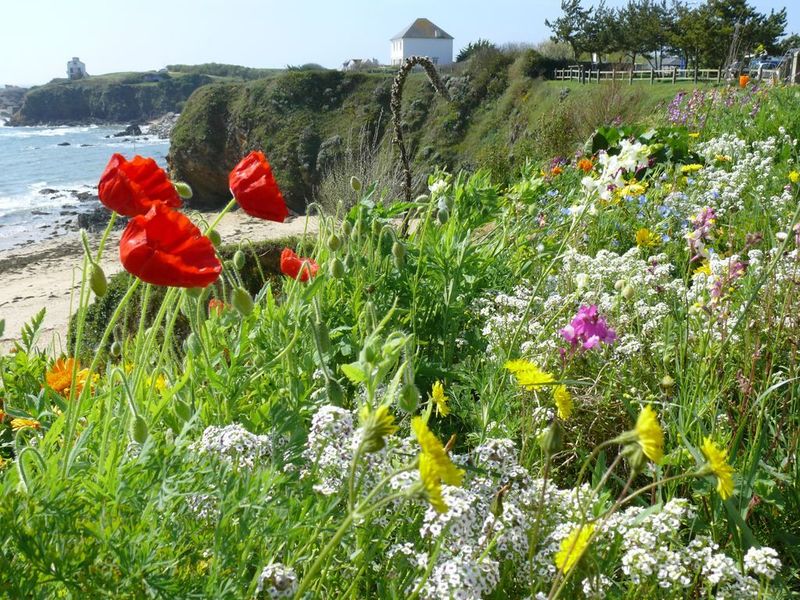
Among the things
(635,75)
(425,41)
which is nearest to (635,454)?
(635,75)

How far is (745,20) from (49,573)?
32.7 metres

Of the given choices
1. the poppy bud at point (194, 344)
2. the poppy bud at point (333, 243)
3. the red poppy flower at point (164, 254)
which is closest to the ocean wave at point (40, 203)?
the poppy bud at point (333, 243)

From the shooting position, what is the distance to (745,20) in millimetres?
28031

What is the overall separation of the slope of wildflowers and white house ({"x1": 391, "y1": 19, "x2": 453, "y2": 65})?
222ft

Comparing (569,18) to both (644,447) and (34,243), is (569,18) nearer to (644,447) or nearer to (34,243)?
(34,243)

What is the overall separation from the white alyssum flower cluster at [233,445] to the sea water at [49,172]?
27622mm

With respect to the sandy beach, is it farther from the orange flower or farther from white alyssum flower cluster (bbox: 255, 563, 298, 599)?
white alyssum flower cluster (bbox: 255, 563, 298, 599)

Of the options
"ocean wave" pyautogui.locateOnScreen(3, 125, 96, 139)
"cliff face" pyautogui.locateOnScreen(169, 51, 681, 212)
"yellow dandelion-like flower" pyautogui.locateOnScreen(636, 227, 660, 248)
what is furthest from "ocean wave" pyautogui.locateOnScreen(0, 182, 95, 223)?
"ocean wave" pyautogui.locateOnScreen(3, 125, 96, 139)

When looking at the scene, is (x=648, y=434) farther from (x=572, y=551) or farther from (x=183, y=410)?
(x=183, y=410)

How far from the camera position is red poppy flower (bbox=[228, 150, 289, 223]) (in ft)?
4.61

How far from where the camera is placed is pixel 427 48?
67188 millimetres

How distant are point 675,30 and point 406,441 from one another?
3605 centimetres

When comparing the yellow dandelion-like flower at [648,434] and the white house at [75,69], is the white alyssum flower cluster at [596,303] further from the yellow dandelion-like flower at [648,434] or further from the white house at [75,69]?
the white house at [75,69]

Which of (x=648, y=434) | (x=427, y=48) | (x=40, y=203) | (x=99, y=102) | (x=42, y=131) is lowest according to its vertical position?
(x=40, y=203)
